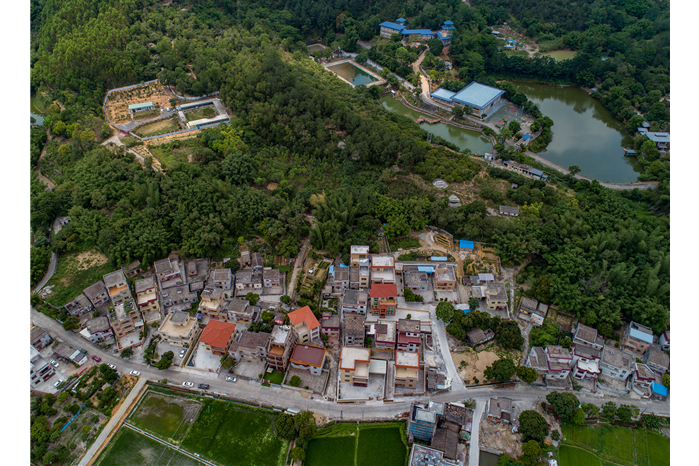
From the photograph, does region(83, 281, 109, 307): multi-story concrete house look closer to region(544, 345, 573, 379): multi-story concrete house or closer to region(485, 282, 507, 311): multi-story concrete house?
region(485, 282, 507, 311): multi-story concrete house

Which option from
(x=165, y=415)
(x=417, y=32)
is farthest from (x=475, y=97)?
(x=165, y=415)

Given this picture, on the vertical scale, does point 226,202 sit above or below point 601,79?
below

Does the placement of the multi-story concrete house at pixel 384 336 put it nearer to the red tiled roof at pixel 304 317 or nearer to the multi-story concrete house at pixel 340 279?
the red tiled roof at pixel 304 317

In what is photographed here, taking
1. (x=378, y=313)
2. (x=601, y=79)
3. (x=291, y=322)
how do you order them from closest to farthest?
(x=291, y=322) < (x=378, y=313) < (x=601, y=79)

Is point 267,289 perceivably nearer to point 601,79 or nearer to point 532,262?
point 532,262

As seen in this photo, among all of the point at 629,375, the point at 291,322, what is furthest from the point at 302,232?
the point at 629,375

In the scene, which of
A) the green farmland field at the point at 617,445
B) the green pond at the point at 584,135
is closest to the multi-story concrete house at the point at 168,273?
the green farmland field at the point at 617,445
